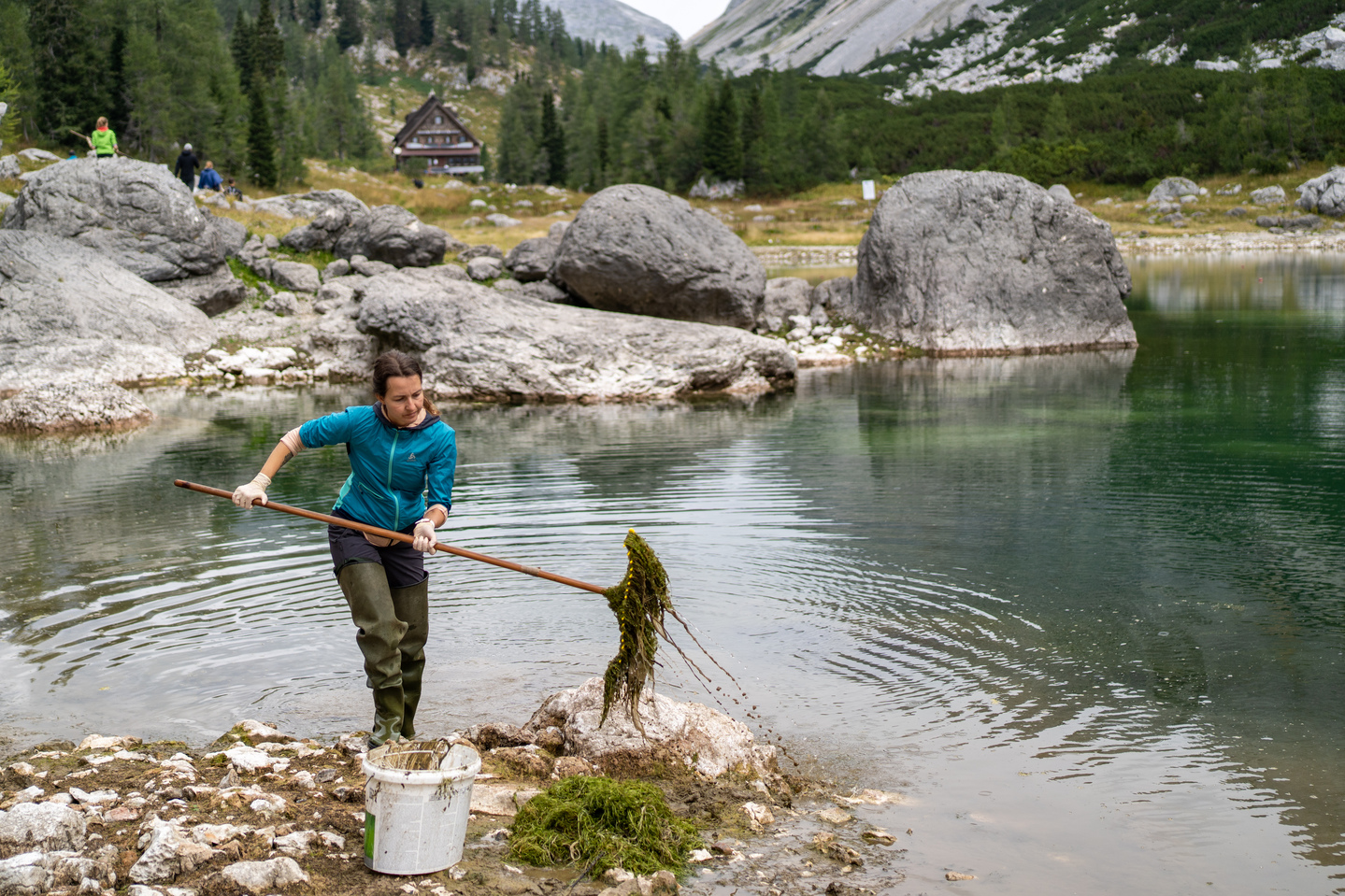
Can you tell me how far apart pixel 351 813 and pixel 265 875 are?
3.00ft

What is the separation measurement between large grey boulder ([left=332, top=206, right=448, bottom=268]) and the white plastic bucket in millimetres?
33480

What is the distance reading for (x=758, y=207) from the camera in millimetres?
108312

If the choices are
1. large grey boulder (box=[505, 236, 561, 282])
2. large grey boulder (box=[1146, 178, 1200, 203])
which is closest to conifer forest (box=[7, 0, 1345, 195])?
large grey boulder (box=[1146, 178, 1200, 203])

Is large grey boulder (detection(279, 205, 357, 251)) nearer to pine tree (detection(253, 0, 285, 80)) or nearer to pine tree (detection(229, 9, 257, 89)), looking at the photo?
pine tree (detection(229, 9, 257, 89))

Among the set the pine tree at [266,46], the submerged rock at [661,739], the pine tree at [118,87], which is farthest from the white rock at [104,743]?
the pine tree at [266,46]

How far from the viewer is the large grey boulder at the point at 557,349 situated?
87.9 ft

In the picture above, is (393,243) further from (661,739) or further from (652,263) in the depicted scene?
(661,739)

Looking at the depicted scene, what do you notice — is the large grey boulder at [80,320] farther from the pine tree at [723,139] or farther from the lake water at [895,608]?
the pine tree at [723,139]

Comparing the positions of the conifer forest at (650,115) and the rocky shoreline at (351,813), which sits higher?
the conifer forest at (650,115)

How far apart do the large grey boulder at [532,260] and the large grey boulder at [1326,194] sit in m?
91.1

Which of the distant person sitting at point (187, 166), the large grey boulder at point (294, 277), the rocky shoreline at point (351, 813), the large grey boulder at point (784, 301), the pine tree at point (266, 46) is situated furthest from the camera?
the pine tree at point (266, 46)

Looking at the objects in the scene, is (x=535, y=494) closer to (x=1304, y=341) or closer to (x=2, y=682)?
(x=2, y=682)

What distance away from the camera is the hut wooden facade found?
155 metres

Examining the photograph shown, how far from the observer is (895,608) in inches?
422
